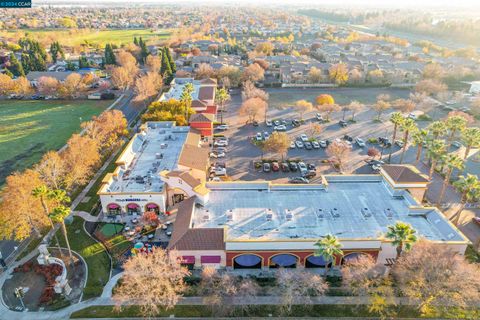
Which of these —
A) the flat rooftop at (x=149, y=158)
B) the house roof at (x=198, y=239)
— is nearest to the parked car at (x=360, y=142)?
the flat rooftop at (x=149, y=158)

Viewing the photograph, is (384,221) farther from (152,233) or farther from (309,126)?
(309,126)

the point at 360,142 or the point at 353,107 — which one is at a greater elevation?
the point at 353,107

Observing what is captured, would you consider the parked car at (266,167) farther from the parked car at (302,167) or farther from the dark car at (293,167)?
the parked car at (302,167)

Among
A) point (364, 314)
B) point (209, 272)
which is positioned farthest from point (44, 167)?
point (364, 314)

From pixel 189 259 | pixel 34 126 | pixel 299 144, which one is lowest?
pixel 189 259

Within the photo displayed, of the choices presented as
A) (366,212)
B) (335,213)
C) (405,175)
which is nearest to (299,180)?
(335,213)

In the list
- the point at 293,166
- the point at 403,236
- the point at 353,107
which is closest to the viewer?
the point at 403,236

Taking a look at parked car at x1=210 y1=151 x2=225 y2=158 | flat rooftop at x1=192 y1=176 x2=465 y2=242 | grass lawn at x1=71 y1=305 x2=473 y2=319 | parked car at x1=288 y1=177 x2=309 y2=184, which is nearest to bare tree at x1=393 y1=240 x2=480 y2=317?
grass lawn at x1=71 y1=305 x2=473 y2=319

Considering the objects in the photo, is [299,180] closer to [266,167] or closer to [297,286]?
[266,167]
